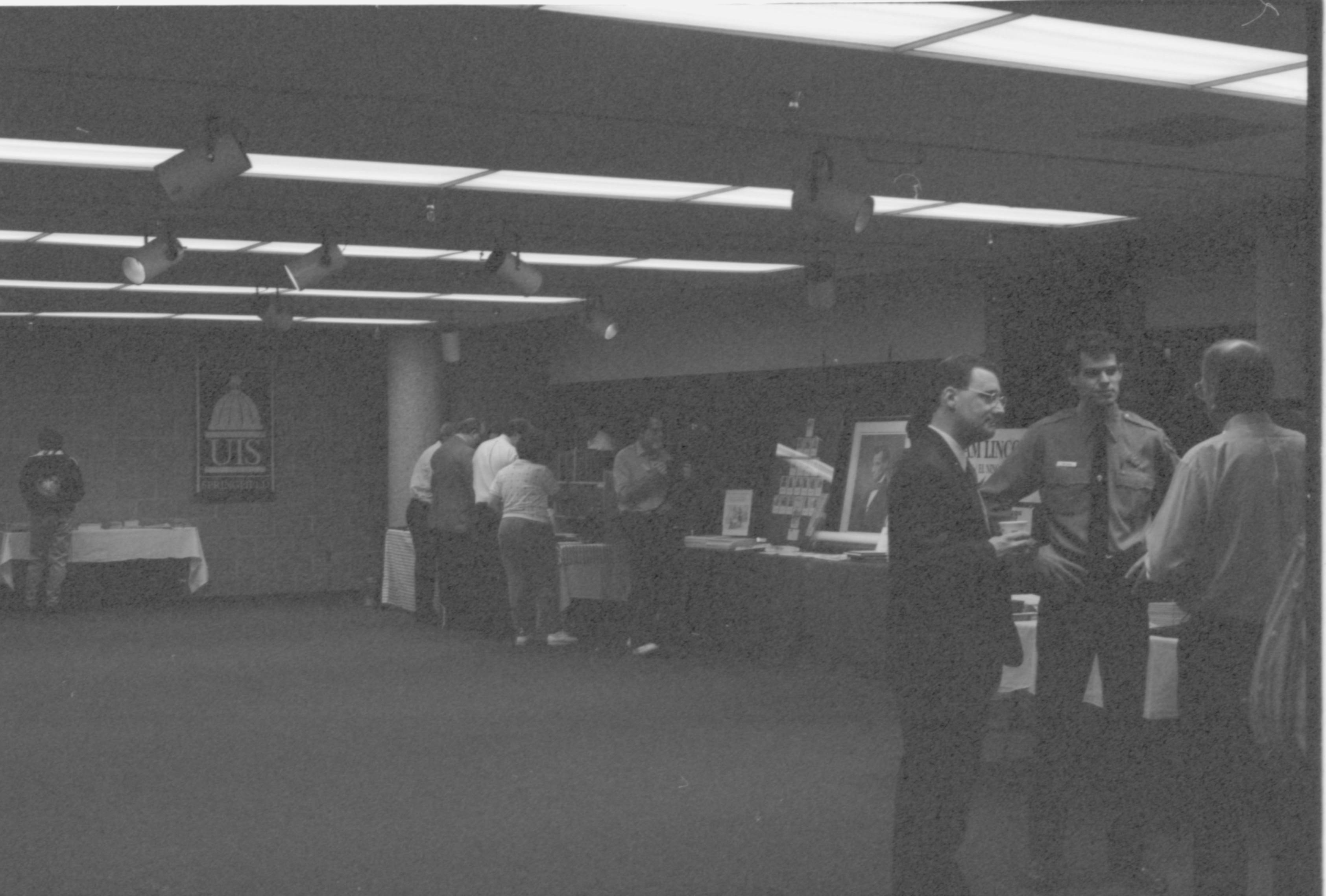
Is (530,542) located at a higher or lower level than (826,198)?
lower

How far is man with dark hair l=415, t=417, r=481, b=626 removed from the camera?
10789 millimetres

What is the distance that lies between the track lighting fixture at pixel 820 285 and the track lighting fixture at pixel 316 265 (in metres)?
2.62

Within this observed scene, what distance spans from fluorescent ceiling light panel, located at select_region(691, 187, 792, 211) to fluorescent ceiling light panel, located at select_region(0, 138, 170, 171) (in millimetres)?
2372

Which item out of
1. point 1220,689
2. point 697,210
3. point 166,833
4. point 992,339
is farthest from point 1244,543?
point 992,339

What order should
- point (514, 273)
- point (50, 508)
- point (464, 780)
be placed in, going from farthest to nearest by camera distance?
point (50, 508) → point (514, 273) → point (464, 780)

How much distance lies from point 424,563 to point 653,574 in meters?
2.75

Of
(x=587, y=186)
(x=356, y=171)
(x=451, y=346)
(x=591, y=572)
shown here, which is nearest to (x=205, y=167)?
(x=356, y=171)

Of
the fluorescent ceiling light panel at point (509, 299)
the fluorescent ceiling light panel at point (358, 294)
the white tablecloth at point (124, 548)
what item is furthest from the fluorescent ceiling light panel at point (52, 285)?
the white tablecloth at point (124, 548)

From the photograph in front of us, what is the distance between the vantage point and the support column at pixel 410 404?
14.2m

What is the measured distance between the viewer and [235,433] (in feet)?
48.5

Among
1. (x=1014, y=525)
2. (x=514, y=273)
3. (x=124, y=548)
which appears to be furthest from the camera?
(x=124, y=548)

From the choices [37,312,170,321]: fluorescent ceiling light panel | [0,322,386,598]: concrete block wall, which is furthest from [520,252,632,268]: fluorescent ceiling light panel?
[0,322,386,598]: concrete block wall

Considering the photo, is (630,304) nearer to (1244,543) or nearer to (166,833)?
(166,833)

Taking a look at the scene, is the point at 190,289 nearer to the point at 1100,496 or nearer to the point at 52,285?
the point at 52,285
